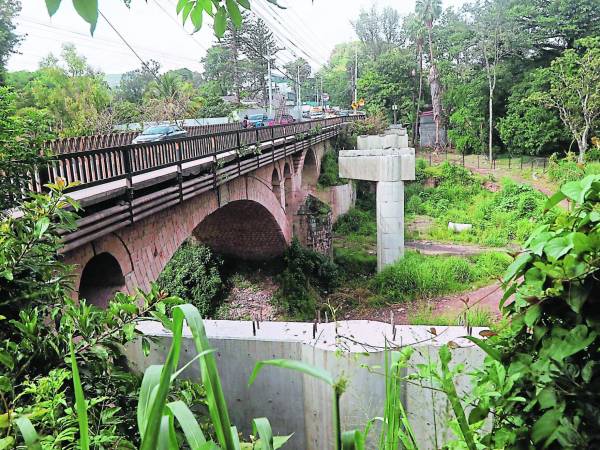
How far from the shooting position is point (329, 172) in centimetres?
2644

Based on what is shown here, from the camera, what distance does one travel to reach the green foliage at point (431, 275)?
55.6ft

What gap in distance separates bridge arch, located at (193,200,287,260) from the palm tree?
2361 centimetres

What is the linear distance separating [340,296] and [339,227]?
8108 millimetres

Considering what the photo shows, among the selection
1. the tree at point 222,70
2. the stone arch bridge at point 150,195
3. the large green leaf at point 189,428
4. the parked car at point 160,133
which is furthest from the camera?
the tree at point 222,70

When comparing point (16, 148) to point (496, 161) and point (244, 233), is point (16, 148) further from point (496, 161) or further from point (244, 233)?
point (496, 161)

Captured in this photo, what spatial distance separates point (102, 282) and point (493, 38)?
3141cm

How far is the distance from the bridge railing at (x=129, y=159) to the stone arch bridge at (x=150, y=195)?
0.04 feet

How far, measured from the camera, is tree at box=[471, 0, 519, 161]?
102ft

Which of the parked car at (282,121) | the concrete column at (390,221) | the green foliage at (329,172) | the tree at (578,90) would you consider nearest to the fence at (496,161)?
the tree at (578,90)

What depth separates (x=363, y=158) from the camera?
19703 millimetres

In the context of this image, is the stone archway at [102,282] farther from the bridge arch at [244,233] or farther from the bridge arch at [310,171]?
the bridge arch at [310,171]

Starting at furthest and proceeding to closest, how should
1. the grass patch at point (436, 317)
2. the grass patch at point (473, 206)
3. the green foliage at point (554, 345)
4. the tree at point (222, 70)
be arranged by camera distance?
the tree at point (222, 70)
the grass patch at point (473, 206)
the grass patch at point (436, 317)
the green foliage at point (554, 345)

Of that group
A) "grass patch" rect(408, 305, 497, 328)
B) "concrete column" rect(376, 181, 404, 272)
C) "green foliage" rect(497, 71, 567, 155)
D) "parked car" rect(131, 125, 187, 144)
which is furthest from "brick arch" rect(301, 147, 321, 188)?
"green foliage" rect(497, 71, 567, 155)

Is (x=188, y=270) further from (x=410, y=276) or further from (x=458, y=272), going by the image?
(x=458, y=272)
